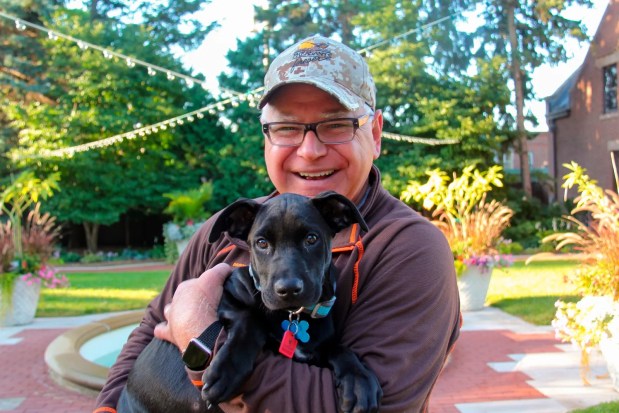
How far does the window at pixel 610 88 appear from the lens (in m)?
22.7

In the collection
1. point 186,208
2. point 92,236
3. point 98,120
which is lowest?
point 92,236

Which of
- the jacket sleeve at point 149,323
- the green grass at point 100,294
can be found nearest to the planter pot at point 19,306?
the green grass at point 100,294

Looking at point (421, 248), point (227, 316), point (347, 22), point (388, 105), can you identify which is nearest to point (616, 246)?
point (421, 248)

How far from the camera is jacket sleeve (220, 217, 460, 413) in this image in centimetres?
150

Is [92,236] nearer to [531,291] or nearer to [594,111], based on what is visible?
[531,291]

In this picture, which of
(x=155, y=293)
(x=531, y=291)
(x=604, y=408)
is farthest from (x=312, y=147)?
(x=155, y=293)

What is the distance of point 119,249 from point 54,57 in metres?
7.88

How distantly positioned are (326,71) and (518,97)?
23.8m

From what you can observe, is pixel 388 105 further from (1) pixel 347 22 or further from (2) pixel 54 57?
(2) pixel 54 57

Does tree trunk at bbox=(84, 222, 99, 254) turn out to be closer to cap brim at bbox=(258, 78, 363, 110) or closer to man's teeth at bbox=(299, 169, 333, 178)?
man's teeth at bbox=(299, 169, 333, 178)

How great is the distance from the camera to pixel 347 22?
26.6m

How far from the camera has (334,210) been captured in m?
1.94

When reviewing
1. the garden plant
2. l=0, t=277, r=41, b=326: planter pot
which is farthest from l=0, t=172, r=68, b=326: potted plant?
the garden plant

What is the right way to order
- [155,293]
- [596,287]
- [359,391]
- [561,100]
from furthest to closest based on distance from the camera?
[561,100]
[155,293]
[596,287]
[359,391]
